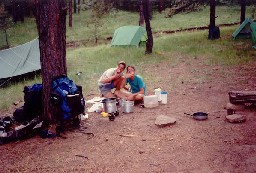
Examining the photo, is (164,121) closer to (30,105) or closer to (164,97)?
(164,97)

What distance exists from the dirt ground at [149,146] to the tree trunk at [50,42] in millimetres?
924

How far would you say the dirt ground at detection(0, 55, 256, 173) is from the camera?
4.64 meters

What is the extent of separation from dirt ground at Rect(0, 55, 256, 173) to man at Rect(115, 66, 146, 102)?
0.51m

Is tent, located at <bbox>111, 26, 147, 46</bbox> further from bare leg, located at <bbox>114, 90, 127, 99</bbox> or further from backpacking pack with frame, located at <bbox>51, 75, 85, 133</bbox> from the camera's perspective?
backpacking pack with frame, located at <bbox>51, 75, 85, 133</bbox>

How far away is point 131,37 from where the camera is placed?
1802cm

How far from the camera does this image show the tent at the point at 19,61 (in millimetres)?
14094

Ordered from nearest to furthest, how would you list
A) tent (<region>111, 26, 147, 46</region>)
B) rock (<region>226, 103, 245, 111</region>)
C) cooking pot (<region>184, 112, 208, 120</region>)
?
cooking pot (<region>184, 112, 208, 120</region>) → rock (<region>226, 103, 245, 111</region>) → tent (<region>111, 26, 147, 46</region>)

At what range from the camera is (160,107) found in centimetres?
758

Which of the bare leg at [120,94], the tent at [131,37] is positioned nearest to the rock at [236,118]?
the bare leg at [120,94]

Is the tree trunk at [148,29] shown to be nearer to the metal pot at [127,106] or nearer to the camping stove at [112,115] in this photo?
the metal pot at [127,106]

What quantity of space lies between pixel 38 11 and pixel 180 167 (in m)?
3.90

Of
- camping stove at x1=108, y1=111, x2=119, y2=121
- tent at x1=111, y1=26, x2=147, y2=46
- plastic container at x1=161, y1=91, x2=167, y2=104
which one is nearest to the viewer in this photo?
camping stove at x1=108, y1=111, x2=119, y2=121

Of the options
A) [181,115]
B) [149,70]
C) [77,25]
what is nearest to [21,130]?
[181,115]

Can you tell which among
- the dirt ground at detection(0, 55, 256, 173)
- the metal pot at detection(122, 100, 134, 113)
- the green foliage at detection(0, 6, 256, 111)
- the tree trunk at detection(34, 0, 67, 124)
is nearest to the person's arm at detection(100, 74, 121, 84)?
the metal pot at detection(122, 100, 134, 113)
